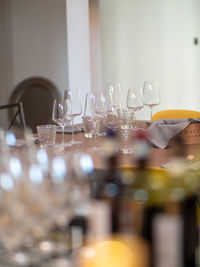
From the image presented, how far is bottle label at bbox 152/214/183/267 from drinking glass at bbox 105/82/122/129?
1.31 meters

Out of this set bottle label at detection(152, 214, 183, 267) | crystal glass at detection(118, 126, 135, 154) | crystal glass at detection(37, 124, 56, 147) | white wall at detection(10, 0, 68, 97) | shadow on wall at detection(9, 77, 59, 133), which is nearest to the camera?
bottle label at detection(152, 214, 183, 267)

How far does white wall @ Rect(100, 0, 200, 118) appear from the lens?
5.02m

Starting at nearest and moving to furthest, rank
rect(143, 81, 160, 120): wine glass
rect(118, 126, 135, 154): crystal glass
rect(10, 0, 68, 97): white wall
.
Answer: rect(118, 126, 135, 154): crystal glass
rect(143, 81, 160, 120): wine glass
rect(10, 0, 68, 97): white wall

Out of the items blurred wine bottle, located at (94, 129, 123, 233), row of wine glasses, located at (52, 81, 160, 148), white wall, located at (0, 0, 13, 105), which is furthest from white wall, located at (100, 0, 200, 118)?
blurred wine bottle, located at (94, 129, 123, 233)

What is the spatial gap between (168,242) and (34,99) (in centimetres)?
404

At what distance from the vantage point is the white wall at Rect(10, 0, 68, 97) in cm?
421

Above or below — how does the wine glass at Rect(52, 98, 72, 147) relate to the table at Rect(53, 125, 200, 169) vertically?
above

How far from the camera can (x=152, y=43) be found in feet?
16.8

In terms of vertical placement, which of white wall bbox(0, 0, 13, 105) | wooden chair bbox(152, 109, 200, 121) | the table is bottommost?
the table

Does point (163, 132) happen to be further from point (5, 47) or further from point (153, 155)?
point (5, 47)

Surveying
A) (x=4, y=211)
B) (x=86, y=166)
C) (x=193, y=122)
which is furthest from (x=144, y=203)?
(x=193, y=122)

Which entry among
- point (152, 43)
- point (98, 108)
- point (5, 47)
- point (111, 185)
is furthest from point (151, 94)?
point (152, 43)

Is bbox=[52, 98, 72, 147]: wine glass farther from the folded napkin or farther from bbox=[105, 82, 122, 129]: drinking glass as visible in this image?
the folded napkin

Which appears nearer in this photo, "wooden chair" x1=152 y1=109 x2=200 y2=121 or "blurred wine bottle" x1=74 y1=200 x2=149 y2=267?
"blurred wine bottle" x1=74 y1=200 x2=149 y2=267
